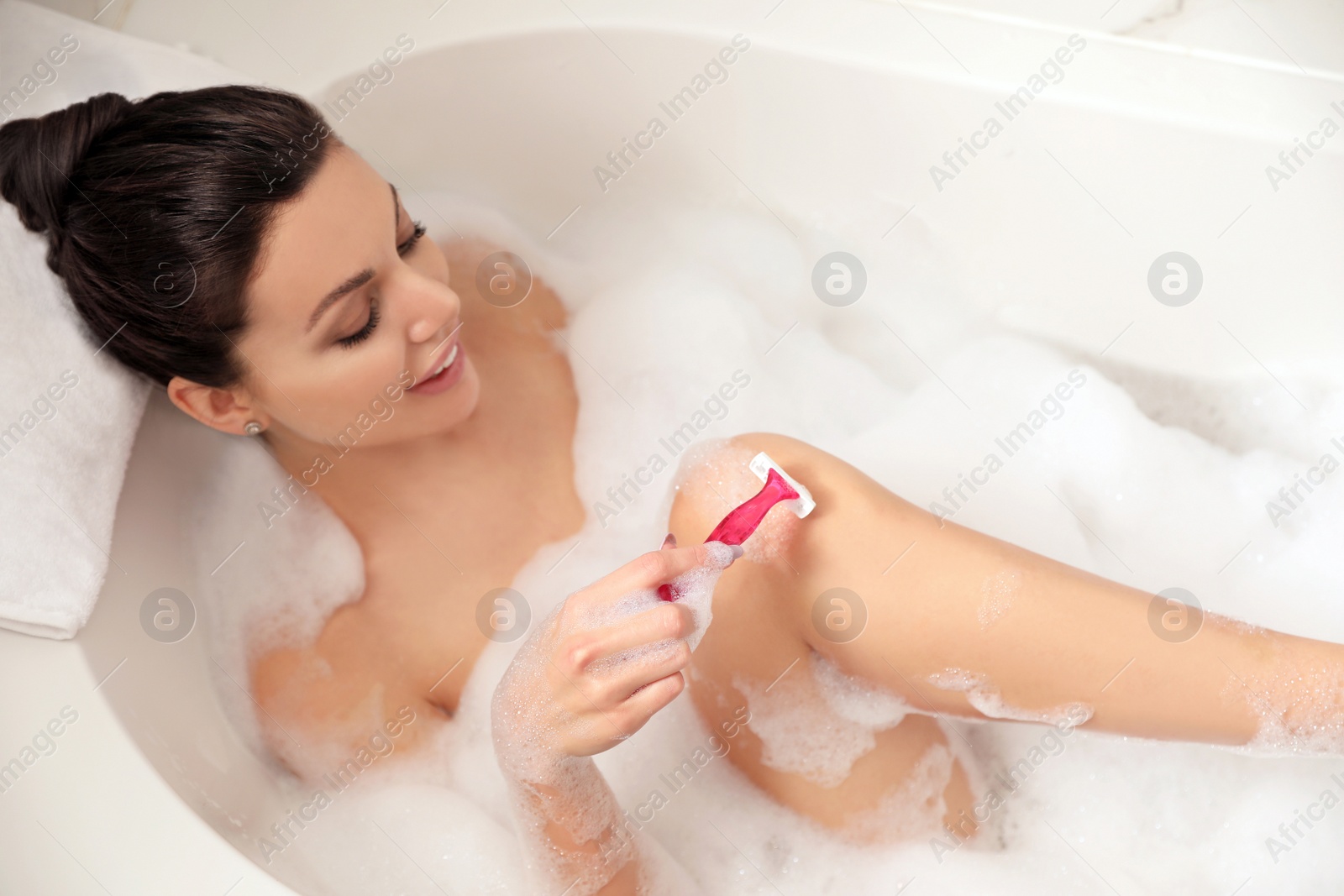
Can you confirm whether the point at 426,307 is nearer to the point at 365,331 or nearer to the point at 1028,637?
the point at 365,331

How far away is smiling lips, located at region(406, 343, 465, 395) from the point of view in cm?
98

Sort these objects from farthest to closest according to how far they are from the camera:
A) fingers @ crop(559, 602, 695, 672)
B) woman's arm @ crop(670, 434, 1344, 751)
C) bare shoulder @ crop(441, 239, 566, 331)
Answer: bare shoulder @ crop(441, 239, 566, 331)
woman's arm @ crop(670, 434, 1344, 751)
fingers @ crop(559, 602, 695, 672)

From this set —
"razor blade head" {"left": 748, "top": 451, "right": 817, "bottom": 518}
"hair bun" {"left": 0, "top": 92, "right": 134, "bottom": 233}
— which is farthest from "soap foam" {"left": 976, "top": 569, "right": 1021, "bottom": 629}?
"hair bun" {"left": 0, "top": 92, "right": 134, "bottom": 233}

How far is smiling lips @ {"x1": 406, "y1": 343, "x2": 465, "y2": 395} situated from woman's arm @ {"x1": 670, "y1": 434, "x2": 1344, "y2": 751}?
38 cm

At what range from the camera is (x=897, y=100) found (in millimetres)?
1183

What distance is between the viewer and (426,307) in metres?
0.88

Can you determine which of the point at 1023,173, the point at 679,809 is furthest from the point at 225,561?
the point at 1023,173

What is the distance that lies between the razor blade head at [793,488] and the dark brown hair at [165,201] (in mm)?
471

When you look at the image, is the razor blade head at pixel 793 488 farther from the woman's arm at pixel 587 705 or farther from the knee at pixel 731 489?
the woman's arm at pixel 587 705

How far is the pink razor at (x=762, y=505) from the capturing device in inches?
31.1

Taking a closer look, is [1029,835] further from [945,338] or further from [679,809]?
[945,338]

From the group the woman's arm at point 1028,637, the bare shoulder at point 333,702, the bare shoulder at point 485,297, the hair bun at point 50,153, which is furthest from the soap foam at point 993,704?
the hair bun at point 50,153

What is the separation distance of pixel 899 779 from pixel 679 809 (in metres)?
0.25

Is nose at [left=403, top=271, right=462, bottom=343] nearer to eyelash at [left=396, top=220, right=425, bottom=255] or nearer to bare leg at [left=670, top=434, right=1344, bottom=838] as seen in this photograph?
eyelash at [left=396, top=220, right=425, bottom=255]
